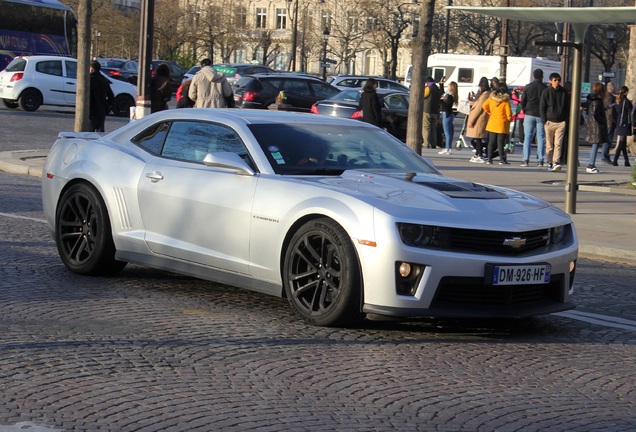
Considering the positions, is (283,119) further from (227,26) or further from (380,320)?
(227,26)

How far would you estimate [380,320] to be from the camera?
784 cm

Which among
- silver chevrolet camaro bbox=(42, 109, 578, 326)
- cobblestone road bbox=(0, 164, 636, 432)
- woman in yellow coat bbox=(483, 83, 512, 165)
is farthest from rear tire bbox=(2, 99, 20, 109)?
cobblestone road bbox=(0, 164, 636, 432)

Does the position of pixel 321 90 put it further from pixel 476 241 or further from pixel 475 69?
pixel 476 241

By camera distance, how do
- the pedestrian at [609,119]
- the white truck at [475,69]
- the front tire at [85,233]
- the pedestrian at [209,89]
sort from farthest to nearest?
the white truck at [475,69] → the pedestrian at [609,119] → the pedestrian at [209,89] → the front tire at [85,233]

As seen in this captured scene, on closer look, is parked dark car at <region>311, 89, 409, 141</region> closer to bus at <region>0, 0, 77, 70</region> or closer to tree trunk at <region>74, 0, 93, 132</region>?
tree trunk at <region>74, 0, 93, 132</region>

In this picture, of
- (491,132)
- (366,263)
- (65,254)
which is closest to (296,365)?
(366,263)

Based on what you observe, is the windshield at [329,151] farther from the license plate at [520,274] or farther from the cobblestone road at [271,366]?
the license plate at [520,274]

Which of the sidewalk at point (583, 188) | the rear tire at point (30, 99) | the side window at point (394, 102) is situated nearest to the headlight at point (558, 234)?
the sidewalk at point (583, 188)

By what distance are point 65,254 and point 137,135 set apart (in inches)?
42.5

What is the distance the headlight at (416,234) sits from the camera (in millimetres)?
7109

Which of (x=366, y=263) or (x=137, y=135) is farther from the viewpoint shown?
(x=137, y=135)

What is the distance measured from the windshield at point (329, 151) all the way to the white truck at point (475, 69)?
1938 inches

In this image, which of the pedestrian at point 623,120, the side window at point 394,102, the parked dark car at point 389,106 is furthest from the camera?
the side window at point 394,102

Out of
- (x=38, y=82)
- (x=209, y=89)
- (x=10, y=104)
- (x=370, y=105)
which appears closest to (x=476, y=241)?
(x=209, y=89)
